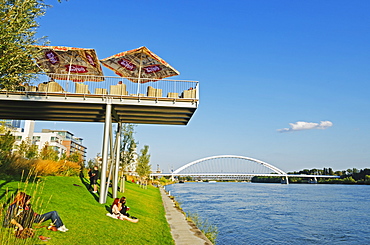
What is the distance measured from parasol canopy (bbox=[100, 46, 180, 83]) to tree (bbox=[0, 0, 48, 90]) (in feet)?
26.0

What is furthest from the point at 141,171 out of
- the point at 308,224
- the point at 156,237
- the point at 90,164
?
the point at 156,237

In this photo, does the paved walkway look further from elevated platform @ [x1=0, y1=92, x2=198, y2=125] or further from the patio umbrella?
the patio umbrella

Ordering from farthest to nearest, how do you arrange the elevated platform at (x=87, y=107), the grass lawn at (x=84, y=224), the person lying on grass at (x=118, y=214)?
the elevated platform at (x=87, y=107) → the person lying on grass at (x=118, y=214) → the grass lawn at (x=84, y=224)

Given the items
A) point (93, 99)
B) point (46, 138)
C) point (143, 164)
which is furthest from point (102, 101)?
point (46, 138)

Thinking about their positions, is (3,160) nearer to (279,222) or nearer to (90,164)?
(90,164)

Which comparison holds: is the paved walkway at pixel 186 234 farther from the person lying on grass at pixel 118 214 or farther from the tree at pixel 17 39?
the tree at pixel 17 39

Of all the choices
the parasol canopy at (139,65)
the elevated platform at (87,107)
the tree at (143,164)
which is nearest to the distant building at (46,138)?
the tree at (143,164)

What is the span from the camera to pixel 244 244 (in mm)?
15320

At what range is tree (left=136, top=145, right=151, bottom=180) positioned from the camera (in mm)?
39388

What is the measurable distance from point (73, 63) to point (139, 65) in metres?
3.78

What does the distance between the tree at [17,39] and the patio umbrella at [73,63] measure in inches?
300

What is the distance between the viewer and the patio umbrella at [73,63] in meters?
16.0

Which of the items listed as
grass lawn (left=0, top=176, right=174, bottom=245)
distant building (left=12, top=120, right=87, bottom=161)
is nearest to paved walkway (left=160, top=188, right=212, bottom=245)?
grass lawn (left=0, top=176, right=174, bottom=245)

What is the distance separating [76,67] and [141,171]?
23.8m
